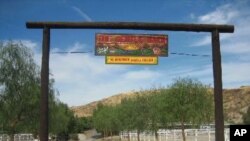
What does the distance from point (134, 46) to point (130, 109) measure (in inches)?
1607

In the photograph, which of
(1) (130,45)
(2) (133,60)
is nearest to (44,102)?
(2) (133,60)

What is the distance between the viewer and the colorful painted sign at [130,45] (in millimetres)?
17766

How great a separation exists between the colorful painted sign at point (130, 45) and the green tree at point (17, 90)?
15735 mm

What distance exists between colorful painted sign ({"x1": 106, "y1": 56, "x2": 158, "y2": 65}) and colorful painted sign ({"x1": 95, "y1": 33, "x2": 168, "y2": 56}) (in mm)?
122

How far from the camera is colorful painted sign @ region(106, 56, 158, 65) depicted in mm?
17906

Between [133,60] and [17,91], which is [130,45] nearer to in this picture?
[133,60]

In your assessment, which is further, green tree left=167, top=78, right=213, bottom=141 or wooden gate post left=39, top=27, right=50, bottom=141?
green tree left=167, top=78, right=213, bottom=141

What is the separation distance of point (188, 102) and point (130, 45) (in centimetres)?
2314

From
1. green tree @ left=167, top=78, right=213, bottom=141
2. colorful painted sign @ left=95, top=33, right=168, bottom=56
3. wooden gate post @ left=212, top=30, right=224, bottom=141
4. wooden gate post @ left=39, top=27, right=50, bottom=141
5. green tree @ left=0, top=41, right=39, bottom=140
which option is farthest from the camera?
A: green tree @ left=167, top=78, right=213, bottom=141

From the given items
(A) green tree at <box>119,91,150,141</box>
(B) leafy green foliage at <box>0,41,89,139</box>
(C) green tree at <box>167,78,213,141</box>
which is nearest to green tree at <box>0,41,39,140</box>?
(B) leafy green foliage at <box>0,41,89,139</box>

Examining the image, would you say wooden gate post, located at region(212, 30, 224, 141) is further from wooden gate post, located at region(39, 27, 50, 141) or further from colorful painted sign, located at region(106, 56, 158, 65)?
wooden gate post, located at region(39, 27, 50, 141)

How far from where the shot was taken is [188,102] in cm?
A: 4019

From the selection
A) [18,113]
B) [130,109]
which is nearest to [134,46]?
Result: [18,113]

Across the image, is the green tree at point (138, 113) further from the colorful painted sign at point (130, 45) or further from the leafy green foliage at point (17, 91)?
the colorful painted sign at point (130, 45)
